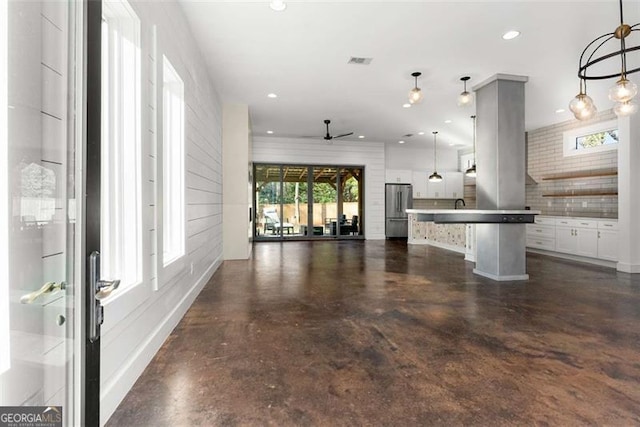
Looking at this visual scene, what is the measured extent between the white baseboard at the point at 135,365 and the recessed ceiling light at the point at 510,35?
4694 millimetres

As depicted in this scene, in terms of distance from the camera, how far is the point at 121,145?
2.05 metres

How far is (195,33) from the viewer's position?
3.73m

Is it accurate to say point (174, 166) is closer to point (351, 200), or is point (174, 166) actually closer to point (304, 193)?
point (304, 193)

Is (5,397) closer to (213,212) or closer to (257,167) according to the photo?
(213,212)

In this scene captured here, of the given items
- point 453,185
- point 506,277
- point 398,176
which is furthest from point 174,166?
point 453,185

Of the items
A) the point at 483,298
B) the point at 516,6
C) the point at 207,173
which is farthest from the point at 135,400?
the point at 516,6

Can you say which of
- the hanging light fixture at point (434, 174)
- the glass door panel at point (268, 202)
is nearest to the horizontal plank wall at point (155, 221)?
the glass door panel at point (268, 202)

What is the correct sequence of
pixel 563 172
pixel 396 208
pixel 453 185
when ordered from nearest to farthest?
pixel 563 172, pixel 396 208, pixel 453 185

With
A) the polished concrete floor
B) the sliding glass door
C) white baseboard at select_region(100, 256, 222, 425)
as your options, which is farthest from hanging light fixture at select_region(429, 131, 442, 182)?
white baseboard at select_region(100, 256, 222, 425)

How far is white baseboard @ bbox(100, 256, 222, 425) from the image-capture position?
5.51 feet

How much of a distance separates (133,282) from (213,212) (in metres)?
3.13

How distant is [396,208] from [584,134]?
5.07 meters

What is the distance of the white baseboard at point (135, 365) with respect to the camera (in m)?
1.68

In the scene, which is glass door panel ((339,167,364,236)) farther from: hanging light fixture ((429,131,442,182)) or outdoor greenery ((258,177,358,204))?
hanging light fixture ((429,131,442,182))
